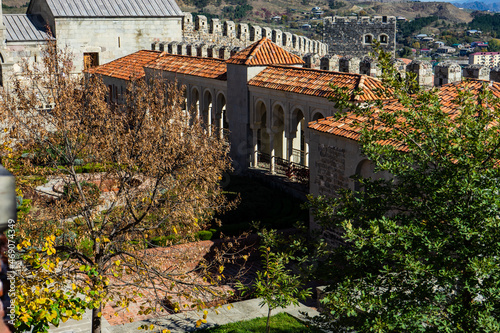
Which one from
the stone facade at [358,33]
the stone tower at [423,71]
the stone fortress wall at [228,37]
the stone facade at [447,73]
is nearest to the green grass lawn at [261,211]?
the stone tower at [423,71]

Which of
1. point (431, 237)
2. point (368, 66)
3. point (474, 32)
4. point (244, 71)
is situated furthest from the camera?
point (474, 32)

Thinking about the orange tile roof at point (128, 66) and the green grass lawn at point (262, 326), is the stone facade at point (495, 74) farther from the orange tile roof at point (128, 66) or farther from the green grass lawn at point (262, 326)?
the orange tile roof at point (128, 66)

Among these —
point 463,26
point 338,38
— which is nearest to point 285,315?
point 338,38

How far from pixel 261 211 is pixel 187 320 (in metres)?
5.50

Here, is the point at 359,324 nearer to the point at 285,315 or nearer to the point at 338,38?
the point at 285,315

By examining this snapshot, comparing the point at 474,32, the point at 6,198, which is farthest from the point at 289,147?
the point at 474,32

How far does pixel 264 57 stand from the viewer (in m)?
20.2

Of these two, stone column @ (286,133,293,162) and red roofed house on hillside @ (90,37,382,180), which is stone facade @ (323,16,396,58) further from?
stone column @ (286,133,293,162)

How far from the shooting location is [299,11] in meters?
152

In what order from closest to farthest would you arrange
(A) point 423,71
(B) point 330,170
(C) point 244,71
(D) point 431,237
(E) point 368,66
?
(D) point 431,237 < (B) point 330,170 < (A) point 423,71 < (E) point 368,66 < (C) point 244,71

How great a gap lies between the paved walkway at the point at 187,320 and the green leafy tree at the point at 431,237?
A: 458 centimetres

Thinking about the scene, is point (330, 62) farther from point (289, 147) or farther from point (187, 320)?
point (187, 320)

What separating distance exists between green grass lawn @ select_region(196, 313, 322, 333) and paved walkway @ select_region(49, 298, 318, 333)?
0.20m

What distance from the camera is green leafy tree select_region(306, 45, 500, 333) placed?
6.36 metres
